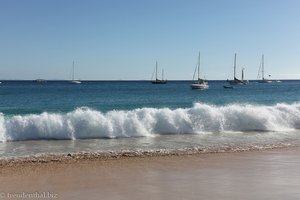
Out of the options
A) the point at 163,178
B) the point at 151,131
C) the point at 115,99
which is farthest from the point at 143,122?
the point at 115,99

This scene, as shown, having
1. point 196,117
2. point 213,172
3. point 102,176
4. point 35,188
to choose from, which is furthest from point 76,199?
point 196,117

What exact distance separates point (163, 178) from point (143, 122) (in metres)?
12.4

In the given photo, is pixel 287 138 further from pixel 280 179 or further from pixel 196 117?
pixel 280 179

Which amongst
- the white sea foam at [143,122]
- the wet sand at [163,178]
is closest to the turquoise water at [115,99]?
the white sea foam at [143,122]

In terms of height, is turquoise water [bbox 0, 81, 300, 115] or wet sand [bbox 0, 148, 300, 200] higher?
wet sand [bbox 0, 148, 300, 200]

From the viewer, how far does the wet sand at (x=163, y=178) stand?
356 inches

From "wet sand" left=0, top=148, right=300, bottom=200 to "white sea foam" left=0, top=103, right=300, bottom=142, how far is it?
7912 millimetres

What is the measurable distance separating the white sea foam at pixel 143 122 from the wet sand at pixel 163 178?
7912 millimetres

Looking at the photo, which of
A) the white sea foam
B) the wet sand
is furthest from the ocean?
the wet sand

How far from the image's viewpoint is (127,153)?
47.5ft

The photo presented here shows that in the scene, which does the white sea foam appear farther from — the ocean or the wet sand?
the wet sand

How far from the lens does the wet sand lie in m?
9.03

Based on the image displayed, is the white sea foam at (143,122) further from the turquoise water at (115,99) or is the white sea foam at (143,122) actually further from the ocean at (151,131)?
the turquoise water at (115,99)

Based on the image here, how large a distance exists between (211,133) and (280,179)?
12.0 meters
